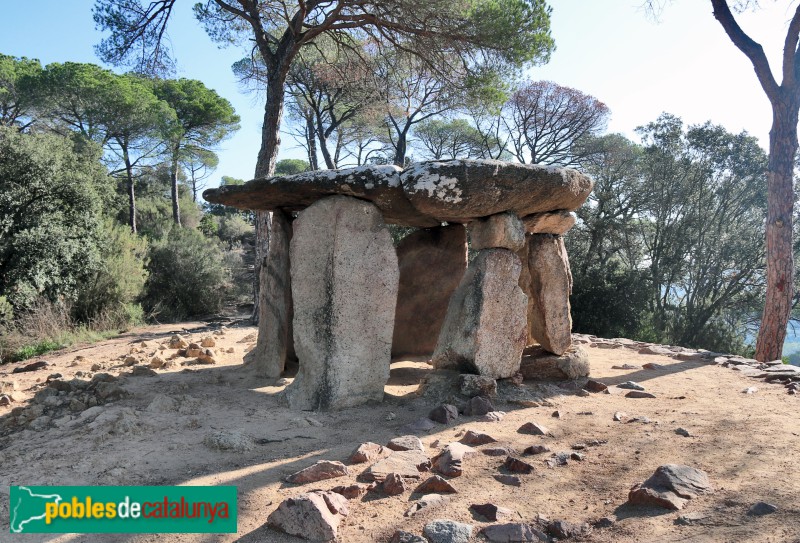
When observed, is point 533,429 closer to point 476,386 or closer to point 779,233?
point 476,386

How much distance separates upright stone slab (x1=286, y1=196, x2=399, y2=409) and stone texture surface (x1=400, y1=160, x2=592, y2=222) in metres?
0.53

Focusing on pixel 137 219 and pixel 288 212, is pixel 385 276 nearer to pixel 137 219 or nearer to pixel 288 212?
pixel 288 212

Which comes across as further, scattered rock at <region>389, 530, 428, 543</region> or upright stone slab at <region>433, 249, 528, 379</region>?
upright stone slab at <region>433, 249, 528, 379</region>

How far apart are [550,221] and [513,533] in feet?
11.2

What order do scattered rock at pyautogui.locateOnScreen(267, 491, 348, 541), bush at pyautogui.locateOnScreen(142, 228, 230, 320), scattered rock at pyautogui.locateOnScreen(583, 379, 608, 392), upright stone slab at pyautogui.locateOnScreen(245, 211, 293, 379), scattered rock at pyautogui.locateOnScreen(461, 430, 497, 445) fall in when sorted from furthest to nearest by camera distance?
bush at pyautogui.locateOnScreen(142, 228, 230, 320), upright stone slab at pyautogui.locateOnScreen(245, 211, 293, 379), scattered rock at pyautogui.locateOnScreen(583, 379, 608, 392), scattered rock at pyautogui.locateOnScreen(461, 430, 497, 445), scattered rock at pyautogui.locateOnScreen(267, 491, 348, 541)

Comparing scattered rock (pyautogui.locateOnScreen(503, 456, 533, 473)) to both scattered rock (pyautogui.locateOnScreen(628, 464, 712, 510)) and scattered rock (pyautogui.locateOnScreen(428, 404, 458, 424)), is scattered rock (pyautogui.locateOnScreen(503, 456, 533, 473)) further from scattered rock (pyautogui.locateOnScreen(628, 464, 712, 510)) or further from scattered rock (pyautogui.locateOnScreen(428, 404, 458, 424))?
scattered rock (pyautogui.locateOnScreen(428, 404, 458, 424))

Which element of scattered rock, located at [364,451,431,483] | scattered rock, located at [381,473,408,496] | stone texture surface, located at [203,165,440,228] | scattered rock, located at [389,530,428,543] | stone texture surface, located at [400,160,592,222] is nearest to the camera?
scattered rock, located at [389,530,428,543]

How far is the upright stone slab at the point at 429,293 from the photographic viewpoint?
6.16 m

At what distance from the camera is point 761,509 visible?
2232 millimetres

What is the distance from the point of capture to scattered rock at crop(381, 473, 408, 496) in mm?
2625

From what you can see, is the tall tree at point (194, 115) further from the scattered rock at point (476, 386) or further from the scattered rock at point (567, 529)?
the scattered rock at point (567, 529)

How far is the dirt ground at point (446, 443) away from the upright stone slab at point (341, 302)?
0.21 m

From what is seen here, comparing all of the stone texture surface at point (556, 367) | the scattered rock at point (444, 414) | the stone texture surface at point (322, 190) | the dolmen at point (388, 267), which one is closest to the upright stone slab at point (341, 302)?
the dolmen at point (388, 267)
